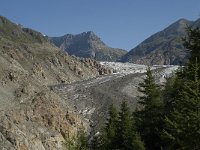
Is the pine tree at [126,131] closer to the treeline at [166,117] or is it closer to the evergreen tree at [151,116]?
the treeline at [166,117]

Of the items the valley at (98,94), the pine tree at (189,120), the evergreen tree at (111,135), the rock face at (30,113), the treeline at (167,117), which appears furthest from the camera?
the valley at (98,94)

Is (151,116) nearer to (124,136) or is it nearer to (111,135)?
(124,136)

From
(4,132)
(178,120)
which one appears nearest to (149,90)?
(178,120)

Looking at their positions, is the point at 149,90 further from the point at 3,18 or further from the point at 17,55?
the point at 3,18

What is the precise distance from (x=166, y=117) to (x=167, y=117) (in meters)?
2.40

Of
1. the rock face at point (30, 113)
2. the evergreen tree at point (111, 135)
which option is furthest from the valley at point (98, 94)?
the evergreen tree at point (111, 135)

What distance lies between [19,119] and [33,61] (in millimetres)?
59008

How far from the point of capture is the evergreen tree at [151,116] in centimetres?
3180

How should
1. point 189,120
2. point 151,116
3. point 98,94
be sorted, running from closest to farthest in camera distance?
point 189,120, point 151,116, point 98,94

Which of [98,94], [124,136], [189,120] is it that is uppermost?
[189,120]

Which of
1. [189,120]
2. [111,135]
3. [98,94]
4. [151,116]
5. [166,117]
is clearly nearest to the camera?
[189,120]

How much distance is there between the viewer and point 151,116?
32156 mm

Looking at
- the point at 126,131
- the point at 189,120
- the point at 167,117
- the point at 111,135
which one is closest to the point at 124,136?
the point at 126,131

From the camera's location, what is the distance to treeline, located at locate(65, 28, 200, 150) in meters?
18.2
